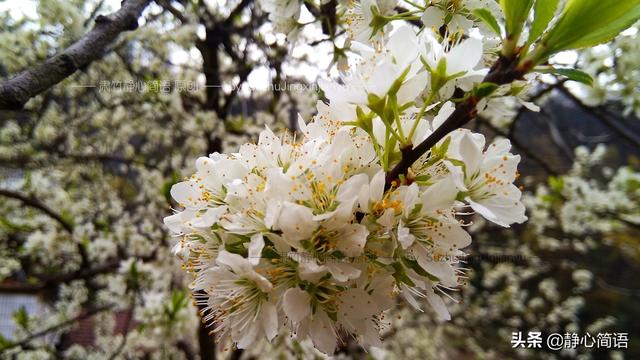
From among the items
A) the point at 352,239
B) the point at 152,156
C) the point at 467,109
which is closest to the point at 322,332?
the point at 352,239

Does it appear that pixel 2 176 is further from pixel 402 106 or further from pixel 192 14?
pixel 402 106

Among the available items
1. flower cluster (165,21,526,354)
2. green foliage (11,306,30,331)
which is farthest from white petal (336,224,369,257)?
green foliage (11,306,30,331)

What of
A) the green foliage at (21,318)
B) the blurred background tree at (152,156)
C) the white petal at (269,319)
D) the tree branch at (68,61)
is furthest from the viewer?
the green foliage at (21,318)

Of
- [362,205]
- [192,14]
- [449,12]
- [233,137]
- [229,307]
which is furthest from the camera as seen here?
[233,137]

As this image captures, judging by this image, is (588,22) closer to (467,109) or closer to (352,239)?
(467,109)

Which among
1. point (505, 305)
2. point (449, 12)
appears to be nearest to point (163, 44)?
point (449, 12)

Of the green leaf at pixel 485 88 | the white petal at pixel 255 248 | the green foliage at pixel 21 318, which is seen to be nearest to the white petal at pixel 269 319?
the white petal at pixel 255 248

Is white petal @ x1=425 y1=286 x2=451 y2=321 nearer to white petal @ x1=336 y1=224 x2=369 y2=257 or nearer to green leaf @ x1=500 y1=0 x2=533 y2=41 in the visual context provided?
white petal @ x1=336 y1=224 x2=369 y2=257

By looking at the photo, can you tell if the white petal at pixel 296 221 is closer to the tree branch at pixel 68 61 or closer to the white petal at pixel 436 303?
the white petal at pixel 436 303
